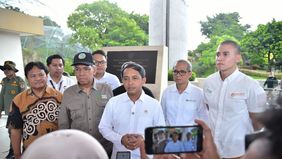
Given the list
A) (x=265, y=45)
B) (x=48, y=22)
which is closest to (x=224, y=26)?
(x=265, y=45)

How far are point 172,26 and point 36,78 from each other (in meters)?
8.93

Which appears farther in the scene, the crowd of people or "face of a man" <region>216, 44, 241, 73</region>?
"face of a man" <region>216, 44, 241, 73</region>

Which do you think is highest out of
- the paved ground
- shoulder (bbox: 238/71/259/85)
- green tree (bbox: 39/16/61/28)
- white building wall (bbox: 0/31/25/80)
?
green tree (bbox: 39/16/61/28)

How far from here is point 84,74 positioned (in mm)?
2971

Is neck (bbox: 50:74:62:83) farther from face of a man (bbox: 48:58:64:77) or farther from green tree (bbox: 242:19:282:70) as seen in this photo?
green tree (bbox: 242:19:282:70)

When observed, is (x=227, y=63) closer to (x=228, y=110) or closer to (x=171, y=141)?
(x=228, y=110)

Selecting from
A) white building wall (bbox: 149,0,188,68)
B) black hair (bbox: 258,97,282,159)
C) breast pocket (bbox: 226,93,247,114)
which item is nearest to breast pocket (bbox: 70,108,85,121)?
breast pocket (bbox: 226,93,247,114)

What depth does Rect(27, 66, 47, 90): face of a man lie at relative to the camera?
2.84 meters

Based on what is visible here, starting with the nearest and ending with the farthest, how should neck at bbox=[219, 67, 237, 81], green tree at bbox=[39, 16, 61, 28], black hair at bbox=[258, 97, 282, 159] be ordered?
1. black hair at bbox=[258, 97, 282, 159]
2. neck at bbox=[219, 67, 237, 81]
3. green tree at bbox=[39, 16, 61, 28]

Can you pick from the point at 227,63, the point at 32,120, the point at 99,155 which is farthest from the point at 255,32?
the point at 99,155

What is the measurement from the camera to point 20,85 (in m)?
6.38

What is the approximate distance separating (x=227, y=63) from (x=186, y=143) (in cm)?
210

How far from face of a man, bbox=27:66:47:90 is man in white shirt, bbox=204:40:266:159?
1658 mm

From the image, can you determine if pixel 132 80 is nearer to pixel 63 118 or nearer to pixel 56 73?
pixel 63 118
